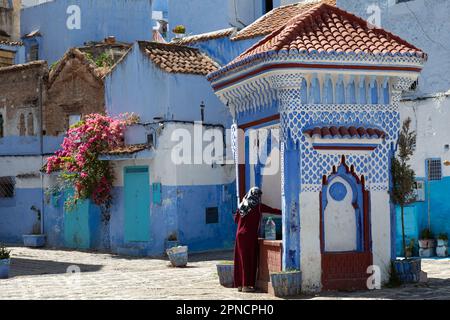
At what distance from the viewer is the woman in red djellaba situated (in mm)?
13680

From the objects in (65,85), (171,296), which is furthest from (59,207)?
(171,296)

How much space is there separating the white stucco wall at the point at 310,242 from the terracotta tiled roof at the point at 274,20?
1124 cm

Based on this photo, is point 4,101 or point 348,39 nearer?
point 348,39

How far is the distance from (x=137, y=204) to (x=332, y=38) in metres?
10.5

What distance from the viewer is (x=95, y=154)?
23141 mm

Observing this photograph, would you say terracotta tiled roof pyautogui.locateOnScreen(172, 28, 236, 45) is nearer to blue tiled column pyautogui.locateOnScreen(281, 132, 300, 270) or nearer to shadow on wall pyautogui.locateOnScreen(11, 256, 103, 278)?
shadow on wall pyautogui.locateOnScreen(11, 256, 103, 278)

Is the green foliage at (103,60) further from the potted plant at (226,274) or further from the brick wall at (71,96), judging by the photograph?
the potted plant at (226,274)

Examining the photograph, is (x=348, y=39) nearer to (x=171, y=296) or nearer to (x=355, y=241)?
(x=355, y=241)

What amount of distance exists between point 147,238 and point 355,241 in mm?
9767

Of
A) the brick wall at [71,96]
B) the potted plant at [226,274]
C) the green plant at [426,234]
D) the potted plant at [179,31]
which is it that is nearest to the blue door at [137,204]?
the brick wall at [71,96]

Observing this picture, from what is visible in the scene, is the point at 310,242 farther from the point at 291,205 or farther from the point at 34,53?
the point at 34,53

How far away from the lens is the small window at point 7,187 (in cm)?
2808

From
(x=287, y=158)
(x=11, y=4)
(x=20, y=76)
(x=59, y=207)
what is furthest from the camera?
(x=11, y=4)
